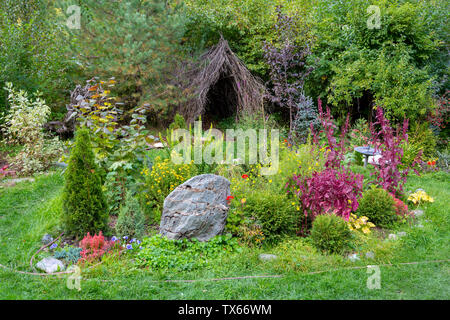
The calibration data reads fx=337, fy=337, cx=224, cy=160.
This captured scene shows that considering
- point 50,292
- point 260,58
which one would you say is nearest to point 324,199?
point 50,292

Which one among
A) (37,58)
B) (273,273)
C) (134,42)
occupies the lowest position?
(273,273)

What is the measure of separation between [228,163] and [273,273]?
227 cm

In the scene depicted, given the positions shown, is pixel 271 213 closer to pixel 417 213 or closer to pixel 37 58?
pixel 417 213

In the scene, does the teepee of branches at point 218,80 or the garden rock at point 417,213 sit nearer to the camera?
the garden rock at point 417,213

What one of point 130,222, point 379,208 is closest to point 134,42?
point 130,222

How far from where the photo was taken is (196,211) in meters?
3.71

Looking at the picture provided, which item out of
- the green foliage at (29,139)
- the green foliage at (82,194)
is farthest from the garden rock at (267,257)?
the green foliage at (29,139)

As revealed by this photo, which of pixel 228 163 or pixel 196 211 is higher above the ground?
pixel 228 163

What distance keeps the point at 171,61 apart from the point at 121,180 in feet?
17.8

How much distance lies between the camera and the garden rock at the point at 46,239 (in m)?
3.77

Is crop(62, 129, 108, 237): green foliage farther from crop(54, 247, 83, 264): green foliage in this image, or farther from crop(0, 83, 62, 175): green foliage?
crop(0, 83, 62, 175): green foliage

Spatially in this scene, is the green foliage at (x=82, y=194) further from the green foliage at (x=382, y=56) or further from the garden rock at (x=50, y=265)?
the green foliage at (x=382, y=56)

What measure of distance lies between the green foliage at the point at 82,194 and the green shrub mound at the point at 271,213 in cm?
167

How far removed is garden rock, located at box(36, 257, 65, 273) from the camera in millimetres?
3203
